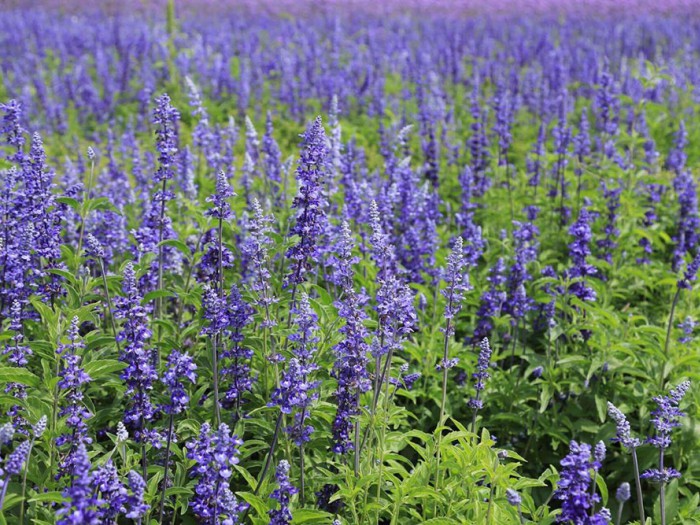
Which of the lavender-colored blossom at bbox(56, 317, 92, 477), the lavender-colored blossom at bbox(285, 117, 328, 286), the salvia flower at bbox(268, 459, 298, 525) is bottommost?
the salvia flower at bbox(268, 459, 298, 525)

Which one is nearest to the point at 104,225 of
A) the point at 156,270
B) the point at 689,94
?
the point at 156,270

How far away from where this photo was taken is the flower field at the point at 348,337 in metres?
3.62

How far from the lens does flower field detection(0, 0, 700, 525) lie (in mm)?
3619

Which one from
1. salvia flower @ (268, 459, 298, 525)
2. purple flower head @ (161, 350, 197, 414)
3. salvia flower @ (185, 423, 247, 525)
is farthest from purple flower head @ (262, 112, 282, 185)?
salvia flower @ (185, 423, 247, 525)

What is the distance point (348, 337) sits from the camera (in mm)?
3674

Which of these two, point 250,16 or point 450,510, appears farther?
point 250,16

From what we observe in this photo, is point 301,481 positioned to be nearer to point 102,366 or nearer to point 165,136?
point 102,366

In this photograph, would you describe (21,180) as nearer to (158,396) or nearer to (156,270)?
(156,270)

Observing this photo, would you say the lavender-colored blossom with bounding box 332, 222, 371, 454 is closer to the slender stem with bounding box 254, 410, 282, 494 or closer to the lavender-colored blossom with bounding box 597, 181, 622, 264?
the slender stem with bounding box 254, 410, 282, 494

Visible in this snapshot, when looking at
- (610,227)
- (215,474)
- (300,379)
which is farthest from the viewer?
(610,227)

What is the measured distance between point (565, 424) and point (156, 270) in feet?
10.0

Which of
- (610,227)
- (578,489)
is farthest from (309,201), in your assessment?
(610,227)

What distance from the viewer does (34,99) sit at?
1333cm

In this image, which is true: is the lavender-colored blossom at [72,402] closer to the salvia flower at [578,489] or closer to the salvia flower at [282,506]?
the salvia flower at [282,506]
